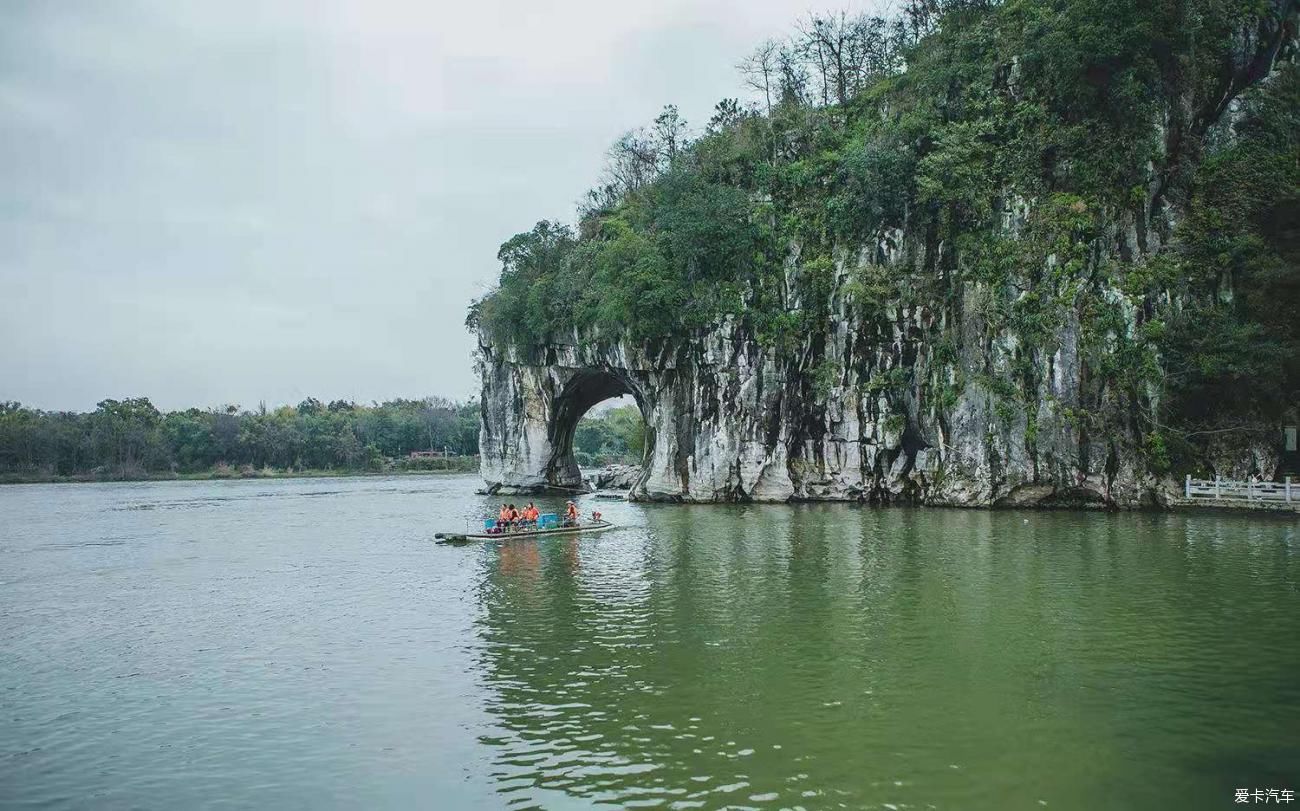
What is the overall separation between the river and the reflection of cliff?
0.05 m

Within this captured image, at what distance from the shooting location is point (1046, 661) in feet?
35.9

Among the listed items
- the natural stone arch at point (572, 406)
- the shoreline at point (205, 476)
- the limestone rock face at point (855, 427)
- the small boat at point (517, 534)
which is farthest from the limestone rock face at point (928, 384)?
the shoreline at point (205, 476)

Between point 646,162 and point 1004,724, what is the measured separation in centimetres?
4483

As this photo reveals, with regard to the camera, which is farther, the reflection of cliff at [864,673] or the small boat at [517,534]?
the small boat at [517,534]

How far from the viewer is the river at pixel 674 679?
25.3 feet

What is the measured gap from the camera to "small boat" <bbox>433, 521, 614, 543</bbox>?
25469 mm

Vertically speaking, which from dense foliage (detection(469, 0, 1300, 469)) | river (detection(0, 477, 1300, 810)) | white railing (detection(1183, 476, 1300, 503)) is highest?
dense foliage (detection(469, 0, 1300, 469))

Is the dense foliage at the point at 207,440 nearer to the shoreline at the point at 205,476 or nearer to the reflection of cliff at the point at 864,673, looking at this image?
the shoreline at the point at 205,476

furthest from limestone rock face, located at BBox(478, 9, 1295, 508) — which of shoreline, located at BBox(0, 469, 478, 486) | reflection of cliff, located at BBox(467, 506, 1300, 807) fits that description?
shoreline, located at BBox(0, 469, 478, 486)

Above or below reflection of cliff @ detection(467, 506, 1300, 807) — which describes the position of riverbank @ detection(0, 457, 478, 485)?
above

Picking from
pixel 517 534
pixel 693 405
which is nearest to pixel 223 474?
pixel 693 405

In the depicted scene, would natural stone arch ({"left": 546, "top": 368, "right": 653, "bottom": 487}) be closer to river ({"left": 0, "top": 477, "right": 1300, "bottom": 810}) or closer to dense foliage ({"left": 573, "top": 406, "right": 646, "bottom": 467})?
river ({"left": 0, "top": 477, "right": 1300, "bottom": 810})

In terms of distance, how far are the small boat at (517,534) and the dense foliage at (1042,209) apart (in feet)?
44.6

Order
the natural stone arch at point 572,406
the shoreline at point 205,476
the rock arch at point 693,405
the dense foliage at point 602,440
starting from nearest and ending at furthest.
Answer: the rock arch at point 693,405
the natural stone arch at point 572,406
the shoreline at point 205,476
the dense foliage at point 602,440
